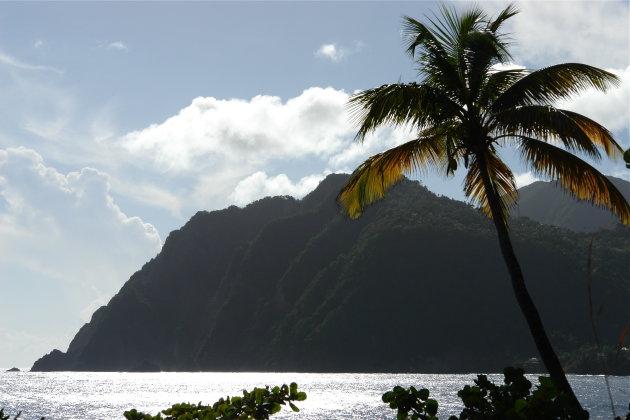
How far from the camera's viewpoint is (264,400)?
7.21 metres

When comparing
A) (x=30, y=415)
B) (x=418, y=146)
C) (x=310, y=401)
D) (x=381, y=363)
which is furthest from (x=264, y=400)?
(x=381, y=363)

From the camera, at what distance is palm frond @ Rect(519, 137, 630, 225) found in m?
11.5

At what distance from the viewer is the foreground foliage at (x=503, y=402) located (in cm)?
538

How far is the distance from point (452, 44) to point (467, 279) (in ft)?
586

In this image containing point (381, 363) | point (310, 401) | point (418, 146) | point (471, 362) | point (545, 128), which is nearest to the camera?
point (545, 128)

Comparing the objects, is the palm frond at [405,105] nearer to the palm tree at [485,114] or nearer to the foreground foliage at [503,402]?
the palm tree at [485,114]

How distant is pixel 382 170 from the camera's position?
12695 millimetres

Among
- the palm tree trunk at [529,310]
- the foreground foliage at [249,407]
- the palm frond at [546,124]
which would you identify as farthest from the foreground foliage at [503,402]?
the palm frond at [546,124]

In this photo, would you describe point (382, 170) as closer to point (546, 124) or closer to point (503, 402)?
point (546, 124)

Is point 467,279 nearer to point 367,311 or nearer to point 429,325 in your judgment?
point 429,325

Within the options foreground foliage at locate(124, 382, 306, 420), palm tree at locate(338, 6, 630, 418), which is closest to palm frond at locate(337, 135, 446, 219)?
palm tree at locate(338, 6, 630, 418)

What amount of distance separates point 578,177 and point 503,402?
6.95m

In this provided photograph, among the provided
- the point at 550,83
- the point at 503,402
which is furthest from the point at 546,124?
the point at 503,402

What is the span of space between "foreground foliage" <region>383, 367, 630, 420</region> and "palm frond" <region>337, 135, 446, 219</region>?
659cm
